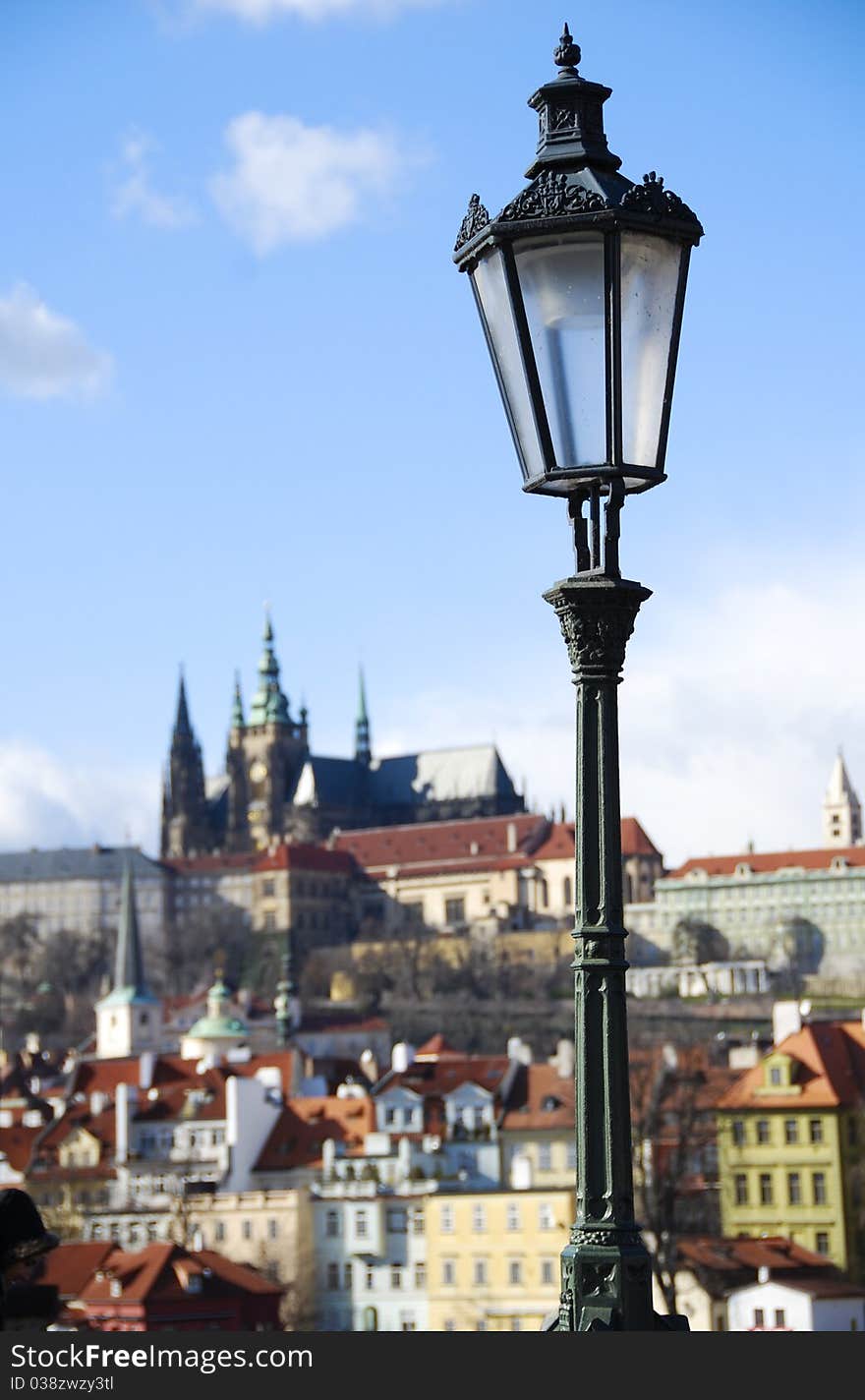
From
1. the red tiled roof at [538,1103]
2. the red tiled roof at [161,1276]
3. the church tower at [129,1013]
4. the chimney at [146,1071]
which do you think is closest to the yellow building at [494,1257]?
the red tiled roof at [161,1276]

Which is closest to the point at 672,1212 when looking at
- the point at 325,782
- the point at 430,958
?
the point at 430,958

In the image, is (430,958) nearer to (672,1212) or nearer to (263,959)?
(263,959)

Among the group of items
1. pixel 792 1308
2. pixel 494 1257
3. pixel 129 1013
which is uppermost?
pixel 129 1013

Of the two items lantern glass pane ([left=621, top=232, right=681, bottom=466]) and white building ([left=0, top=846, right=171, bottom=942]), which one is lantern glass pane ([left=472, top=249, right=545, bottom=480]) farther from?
white building ([left=0, top=846, right=171, bottom=942])

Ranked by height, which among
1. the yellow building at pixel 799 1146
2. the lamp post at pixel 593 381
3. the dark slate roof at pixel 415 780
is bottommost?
the yellow building at pixel 799 1146

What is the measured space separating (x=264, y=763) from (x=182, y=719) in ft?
22.9

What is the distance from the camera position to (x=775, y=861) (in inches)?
5955

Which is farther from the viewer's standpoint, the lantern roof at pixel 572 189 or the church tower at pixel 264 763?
the church tower at pixel 264 763

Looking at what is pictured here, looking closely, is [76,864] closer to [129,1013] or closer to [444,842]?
[444,842]

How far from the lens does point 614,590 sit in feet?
15.4

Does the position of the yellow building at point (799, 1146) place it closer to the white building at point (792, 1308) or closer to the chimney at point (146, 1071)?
the white building at point (792, 1308)

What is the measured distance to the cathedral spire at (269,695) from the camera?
17888 centimetres

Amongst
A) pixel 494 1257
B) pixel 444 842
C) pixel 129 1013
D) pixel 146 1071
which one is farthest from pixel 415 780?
pixel 494 1257

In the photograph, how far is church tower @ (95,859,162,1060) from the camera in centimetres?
12488
